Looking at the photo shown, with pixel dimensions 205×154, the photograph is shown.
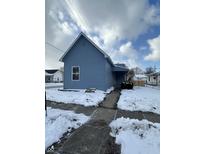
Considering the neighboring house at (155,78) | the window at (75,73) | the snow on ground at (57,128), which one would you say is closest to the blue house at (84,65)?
the window at (75,73)

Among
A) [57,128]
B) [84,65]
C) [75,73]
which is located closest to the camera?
[57,128]

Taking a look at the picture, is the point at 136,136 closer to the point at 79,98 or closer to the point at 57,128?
the point at 57,128

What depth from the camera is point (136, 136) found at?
221 centimetres

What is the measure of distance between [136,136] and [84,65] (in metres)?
6.65

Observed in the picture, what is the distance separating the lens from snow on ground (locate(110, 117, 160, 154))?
5.94 ft

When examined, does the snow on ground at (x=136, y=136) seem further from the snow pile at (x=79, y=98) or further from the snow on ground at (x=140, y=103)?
the snow pile at (x=79, y=98)

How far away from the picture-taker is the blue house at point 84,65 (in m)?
8.25

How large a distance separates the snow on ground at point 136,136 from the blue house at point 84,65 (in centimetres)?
547

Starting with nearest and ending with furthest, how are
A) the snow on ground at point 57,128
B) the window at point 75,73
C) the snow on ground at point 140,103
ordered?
the snow on ground at point 57,128, the snow on ground at point 140,103, the window at point 75,73

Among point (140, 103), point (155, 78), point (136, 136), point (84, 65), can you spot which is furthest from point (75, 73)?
point (155, 78)
